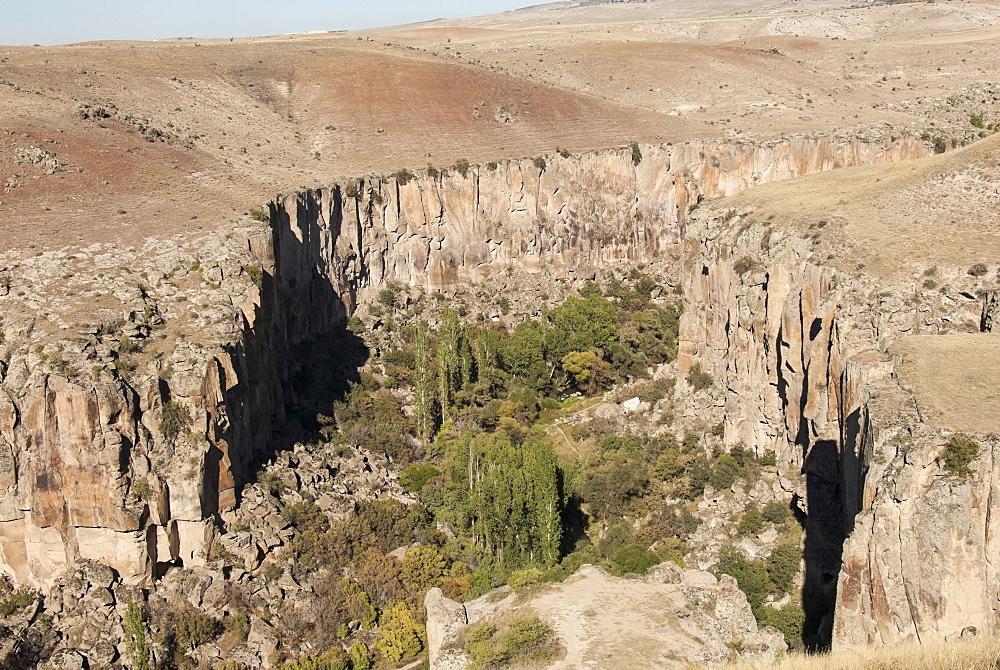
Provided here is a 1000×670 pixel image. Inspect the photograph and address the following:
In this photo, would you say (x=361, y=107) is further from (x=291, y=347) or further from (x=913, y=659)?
(x=913, y=659)

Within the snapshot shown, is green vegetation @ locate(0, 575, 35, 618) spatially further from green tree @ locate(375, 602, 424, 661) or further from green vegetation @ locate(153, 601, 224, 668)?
green tree @ locate(375, 602, 424, 661)

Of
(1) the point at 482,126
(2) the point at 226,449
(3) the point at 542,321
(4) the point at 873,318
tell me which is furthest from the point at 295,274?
(4) the point at 873,318

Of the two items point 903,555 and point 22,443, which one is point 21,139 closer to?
point 22,443

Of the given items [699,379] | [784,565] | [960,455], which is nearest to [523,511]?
[784,565]

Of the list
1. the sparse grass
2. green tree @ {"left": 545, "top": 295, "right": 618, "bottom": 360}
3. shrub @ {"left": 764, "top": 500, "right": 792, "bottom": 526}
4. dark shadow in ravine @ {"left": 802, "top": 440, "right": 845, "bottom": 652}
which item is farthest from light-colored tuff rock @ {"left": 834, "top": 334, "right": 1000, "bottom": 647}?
green tree @ {"left": 545, "top": 295, "right": 618, "bottom": 360}

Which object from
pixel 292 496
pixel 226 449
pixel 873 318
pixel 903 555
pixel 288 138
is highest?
pixel 288 138

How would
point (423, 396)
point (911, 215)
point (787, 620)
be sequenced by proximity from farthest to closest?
point (423, 396) → point (911, 215) → point (787, 620)
